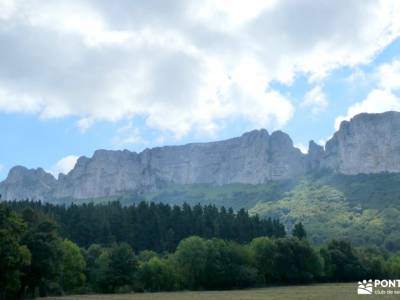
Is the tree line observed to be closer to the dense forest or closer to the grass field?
the dense forest

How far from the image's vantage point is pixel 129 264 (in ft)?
358

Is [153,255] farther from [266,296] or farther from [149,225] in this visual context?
[266,296]

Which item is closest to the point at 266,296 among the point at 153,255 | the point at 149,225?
the point at 153,255

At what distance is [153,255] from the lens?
131750 millimetres

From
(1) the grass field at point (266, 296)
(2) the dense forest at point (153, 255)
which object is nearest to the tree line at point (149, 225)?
(2) the dense forest at point (153, 255)

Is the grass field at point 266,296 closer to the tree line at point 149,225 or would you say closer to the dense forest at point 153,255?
the dense forest at point 153,255

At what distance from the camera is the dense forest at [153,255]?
245ft

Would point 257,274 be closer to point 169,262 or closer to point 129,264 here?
point 169,262

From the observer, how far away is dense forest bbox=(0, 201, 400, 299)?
245ft

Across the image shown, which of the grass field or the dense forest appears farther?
the dense forest

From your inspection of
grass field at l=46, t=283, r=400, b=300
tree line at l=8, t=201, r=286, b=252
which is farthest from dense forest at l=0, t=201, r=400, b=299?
grass field at l=46, t=283, r=400, b=300

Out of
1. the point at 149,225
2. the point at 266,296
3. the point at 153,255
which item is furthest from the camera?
the point at 149,225

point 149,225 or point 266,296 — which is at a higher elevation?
point 149,225

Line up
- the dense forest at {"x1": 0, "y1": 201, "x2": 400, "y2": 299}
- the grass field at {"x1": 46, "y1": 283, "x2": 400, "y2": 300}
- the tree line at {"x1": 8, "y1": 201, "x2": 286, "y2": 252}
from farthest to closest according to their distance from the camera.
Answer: the tree line at {"x1": 8, "y1": 201, "x2": 286, "y2": 252} → the dense forest at {"x1": 0, "y1": 201, "x2": 400, "y2": 299} → the grass field at {"x1": 46, "y1": 283, "x2": 400, "y2": 300}
